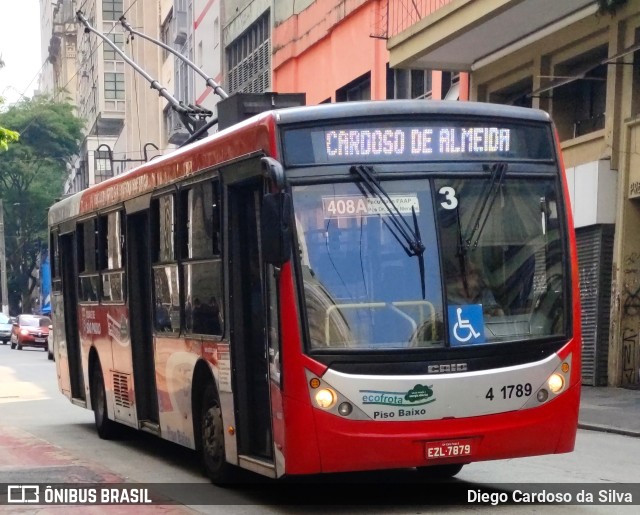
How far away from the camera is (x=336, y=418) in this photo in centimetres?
870

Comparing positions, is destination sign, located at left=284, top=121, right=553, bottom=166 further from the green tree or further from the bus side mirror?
the green tree

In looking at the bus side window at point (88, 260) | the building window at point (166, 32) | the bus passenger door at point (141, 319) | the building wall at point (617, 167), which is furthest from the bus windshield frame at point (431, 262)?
the building window at point (166, 32)

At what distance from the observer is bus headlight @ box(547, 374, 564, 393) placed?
9.20 metres

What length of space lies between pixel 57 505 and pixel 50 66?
12188 centimetres

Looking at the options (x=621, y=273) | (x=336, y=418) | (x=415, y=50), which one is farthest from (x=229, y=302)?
(x=415, y=50)

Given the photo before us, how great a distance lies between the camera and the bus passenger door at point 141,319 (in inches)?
510

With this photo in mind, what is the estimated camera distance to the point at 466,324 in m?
9.01

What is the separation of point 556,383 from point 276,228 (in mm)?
2283

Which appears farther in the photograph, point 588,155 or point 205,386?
point 588,155

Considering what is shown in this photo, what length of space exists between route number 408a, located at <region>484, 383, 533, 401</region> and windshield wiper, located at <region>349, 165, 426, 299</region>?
0.82 metres

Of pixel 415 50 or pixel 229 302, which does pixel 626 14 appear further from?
pixel 229 302

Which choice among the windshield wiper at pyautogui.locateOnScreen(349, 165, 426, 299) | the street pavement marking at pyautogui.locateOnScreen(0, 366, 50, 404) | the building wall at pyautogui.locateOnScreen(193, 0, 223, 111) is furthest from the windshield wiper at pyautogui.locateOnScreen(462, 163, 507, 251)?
the building wall at pyautogui.locateOnScreen(193, 0, 223, 111)

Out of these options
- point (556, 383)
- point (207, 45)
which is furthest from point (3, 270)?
point (556, 383)

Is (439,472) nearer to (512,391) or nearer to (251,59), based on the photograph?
(512,391)
